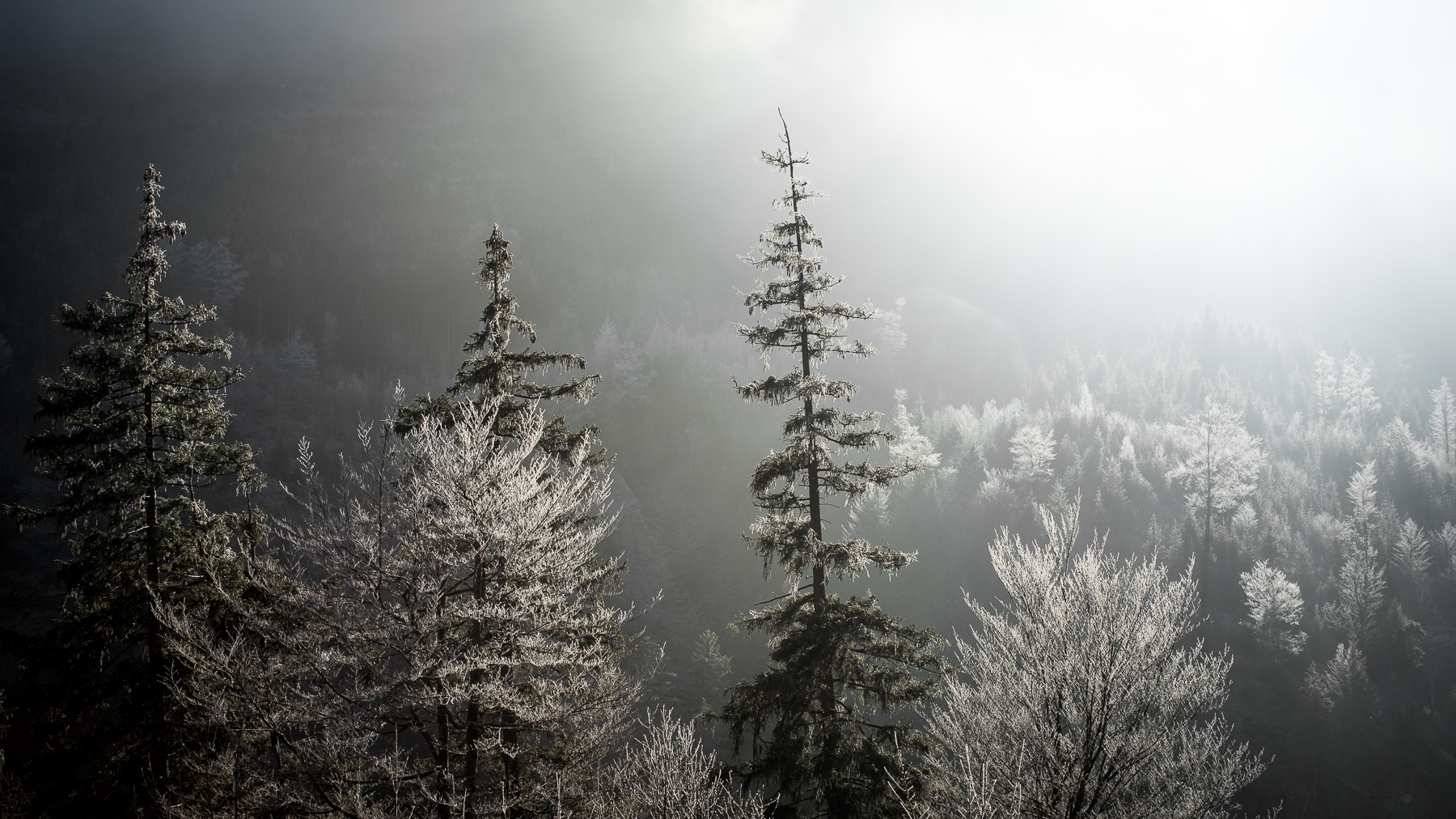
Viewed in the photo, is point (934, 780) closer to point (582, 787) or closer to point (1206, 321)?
point (582, 787)

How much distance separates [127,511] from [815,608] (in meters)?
10.5

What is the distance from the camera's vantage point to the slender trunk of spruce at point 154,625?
28.2ft

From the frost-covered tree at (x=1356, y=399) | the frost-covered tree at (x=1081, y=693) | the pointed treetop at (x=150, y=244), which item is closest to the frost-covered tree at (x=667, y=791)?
the frost-covered tree at (x=1081, y=693)

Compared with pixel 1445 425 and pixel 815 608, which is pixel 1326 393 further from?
pixel 815 608

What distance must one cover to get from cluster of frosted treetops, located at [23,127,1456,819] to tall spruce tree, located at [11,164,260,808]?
0.14 ft

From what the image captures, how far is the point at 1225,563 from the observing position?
4041 centimetres

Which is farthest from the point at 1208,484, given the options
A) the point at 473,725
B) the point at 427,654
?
the point at 427,654

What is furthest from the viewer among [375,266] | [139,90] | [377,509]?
[139,90]

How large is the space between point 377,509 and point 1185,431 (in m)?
70.5

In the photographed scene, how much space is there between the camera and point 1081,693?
5.93 meters

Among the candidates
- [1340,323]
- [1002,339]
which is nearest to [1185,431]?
[1002,339]

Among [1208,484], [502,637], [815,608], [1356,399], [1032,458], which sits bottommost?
[502,637]

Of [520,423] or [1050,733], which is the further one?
[520,423]

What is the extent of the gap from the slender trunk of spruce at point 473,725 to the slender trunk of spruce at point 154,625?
5105 mm
